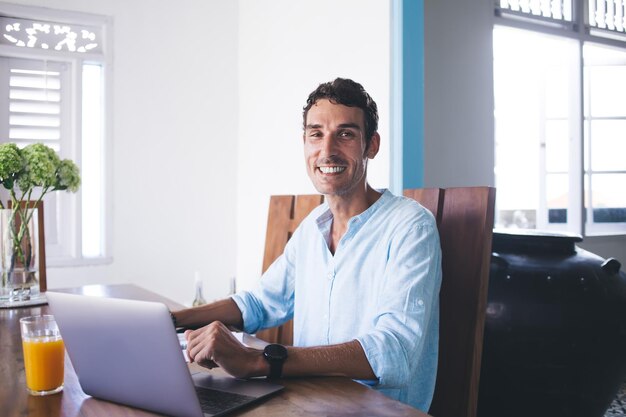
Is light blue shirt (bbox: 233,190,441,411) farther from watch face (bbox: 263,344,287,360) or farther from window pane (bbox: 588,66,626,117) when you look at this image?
window pane (bbox: 588,66,626,117)

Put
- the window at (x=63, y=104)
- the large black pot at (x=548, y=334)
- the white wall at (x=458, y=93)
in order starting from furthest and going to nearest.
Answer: the white wall at (x=458, y=93)
the window at (x=63, y=104)
the large black pot at (x=548, y=334)

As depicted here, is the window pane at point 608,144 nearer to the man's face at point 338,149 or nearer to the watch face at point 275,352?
the man's face at point 338,149

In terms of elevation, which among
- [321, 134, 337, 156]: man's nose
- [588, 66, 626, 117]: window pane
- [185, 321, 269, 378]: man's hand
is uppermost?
[588, 66, 626, 117]: window pane

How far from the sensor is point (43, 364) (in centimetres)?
105

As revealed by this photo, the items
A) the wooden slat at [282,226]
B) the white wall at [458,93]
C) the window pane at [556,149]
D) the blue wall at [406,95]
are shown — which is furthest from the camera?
the window pane at [556,149]

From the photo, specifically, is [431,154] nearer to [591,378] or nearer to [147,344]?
[591,378]

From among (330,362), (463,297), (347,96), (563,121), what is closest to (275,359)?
(330,362)

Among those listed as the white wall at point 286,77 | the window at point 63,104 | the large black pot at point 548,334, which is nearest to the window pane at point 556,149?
the white wall at point 286,77

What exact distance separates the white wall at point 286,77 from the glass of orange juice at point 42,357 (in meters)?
1.44

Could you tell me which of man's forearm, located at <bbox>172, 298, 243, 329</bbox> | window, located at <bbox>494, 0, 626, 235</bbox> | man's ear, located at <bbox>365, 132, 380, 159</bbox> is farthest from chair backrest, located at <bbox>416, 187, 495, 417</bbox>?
window, located at <bbox>494, 0, 626, 235</bbox>

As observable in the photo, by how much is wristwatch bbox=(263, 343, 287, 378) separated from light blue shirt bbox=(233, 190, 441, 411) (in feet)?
0.60

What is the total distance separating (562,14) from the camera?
4699 mm

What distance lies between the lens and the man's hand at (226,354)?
1040mm

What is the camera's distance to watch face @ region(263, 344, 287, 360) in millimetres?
1061
